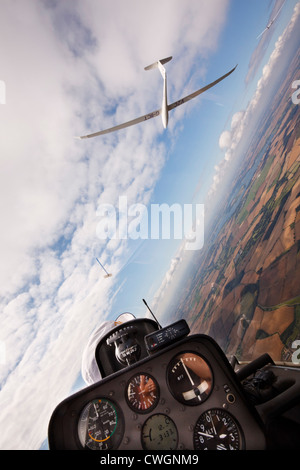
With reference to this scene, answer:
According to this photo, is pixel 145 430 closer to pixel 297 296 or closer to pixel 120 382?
pixel 120 382

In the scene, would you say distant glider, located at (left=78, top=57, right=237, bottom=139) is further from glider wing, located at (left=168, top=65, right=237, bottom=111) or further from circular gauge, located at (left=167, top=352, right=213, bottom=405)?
circular gauge, located at (left=167, top=352, right=213, bottom=405)

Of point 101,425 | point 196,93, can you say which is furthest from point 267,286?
point 101,425

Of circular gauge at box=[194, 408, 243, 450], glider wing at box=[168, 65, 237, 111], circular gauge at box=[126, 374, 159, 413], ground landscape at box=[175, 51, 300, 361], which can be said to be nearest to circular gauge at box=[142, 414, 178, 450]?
circular gauge at box=[126, 374, 159, 413]

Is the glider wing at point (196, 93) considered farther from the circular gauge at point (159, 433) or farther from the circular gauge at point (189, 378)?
the circular gauge at point (159, 433)

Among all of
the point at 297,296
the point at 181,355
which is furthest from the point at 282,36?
the point at 181,355

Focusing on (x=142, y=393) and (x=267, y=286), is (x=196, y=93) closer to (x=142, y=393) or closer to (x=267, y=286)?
(x=142, y=393)
